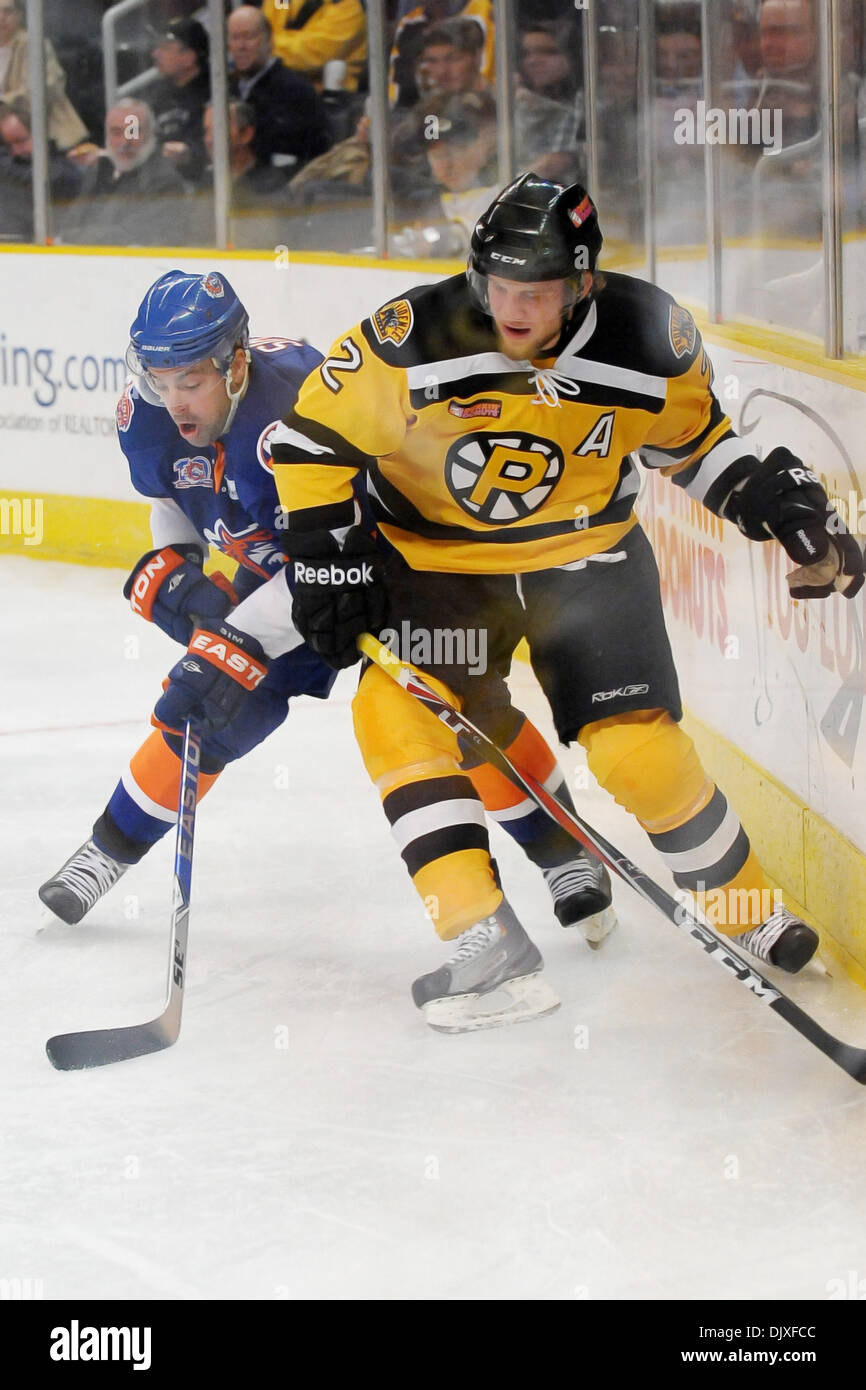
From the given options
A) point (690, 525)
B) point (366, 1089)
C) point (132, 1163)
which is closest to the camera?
point (132, 1163)

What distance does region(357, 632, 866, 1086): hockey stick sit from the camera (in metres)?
2.03

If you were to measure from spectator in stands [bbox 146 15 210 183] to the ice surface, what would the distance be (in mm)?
3494

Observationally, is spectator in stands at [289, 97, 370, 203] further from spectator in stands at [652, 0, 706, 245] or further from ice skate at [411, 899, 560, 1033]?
ice skate at [411, 899, 560, 1033]

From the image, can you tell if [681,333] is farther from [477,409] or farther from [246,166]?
[246,166]

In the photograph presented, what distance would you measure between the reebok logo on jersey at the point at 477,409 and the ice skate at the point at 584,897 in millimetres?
752

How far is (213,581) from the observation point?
2.59 metres

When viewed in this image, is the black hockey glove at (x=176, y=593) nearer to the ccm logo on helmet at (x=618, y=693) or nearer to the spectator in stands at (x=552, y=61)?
the ccm logo on helmet at (x=618, y=693)

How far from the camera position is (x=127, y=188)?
6004mm

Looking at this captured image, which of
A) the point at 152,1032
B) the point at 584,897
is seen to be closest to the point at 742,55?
the point at 584,897

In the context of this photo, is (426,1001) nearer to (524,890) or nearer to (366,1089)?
(366,1089)

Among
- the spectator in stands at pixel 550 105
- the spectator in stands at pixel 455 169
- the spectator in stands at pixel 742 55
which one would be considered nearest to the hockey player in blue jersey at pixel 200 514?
the spectator in stands at pixel 742 55

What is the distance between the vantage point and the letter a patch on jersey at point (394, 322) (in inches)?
85.1

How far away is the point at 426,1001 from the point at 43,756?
5.50 ft

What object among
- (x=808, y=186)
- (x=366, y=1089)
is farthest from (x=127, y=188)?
(x=366, y=1089)
